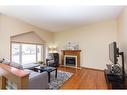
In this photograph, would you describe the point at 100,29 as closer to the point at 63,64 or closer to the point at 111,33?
the point at 111,33

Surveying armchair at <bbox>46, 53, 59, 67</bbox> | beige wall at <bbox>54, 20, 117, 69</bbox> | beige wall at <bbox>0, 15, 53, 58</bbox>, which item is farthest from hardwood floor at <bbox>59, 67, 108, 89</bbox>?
beige wall at <bbox>0, 15, 53, 58</bbox>

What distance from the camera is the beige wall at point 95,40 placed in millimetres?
5285

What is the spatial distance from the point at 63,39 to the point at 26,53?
247 centimetres

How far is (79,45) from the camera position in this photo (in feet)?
20.8

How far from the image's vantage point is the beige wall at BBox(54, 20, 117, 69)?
5285mm

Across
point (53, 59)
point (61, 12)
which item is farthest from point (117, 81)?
point (53, 59)

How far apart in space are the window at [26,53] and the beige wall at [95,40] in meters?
2.22

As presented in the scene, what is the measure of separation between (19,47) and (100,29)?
4.32m

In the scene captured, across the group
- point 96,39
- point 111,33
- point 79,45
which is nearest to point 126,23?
point 111,33

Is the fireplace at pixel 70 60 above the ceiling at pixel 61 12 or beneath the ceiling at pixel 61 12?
beneath

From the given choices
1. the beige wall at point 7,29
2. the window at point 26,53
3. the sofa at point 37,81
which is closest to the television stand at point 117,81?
the sofa at point 37,81

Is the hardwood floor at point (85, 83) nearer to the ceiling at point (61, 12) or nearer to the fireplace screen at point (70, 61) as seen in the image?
the fireplace screen at point (70, 61)

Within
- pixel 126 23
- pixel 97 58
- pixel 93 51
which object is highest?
pixel 126 23

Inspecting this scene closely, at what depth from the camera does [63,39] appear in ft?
23.3
